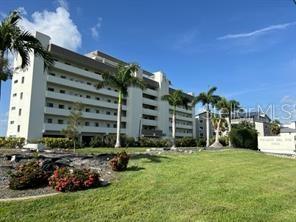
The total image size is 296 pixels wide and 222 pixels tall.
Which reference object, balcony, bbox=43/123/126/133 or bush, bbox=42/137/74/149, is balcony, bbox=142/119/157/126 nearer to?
balcony, bbox=43/123/126/133

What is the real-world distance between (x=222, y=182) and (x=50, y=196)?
20.1 feet

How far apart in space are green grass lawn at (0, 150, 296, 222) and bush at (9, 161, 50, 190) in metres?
1.46

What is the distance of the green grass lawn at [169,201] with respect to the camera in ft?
22.7

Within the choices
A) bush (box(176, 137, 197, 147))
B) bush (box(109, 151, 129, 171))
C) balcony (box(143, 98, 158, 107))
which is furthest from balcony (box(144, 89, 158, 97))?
bush (box(109, 151, 129, 171))

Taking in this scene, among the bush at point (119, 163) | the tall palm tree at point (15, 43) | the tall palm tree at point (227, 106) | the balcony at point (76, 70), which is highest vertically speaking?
the balcony at point (76, 70)

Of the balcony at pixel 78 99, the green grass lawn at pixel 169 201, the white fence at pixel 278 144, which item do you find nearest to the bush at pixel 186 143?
the balcony at pixel 78 99

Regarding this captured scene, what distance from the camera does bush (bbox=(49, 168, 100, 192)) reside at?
28.2 ft

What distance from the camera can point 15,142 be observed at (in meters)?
31.7

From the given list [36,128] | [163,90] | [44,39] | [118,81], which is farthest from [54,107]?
[163,90]

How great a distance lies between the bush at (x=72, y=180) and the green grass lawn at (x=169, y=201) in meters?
0.36

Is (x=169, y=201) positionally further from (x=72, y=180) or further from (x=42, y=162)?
(x=42, y=162)

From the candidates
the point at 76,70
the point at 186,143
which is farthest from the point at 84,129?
the point at 186,143

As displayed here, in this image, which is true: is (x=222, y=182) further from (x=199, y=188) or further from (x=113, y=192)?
(x=113, y=192)

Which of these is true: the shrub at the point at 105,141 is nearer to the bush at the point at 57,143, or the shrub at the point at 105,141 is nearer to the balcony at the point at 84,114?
the bush at the point at 57,143
